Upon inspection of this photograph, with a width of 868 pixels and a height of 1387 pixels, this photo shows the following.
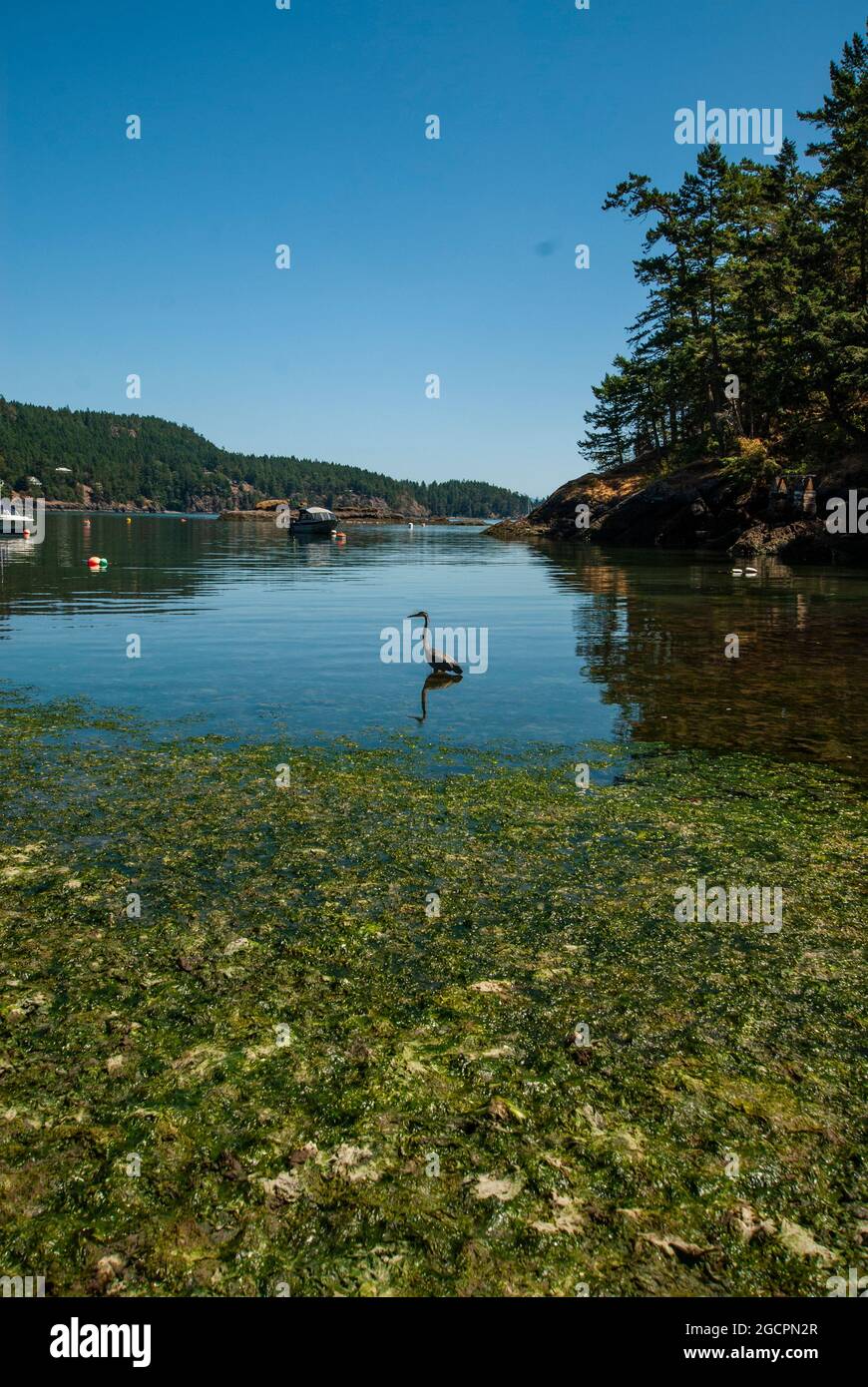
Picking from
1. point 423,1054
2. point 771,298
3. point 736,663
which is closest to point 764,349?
point 771,298

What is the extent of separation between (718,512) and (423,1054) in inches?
2691

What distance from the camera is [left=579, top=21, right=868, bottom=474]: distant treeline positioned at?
4669 centimetres

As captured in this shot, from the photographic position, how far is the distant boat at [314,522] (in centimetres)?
9856

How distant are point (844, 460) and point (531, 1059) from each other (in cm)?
5645

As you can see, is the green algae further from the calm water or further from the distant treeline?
the distant treeline

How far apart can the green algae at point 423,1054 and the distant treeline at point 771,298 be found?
151ft

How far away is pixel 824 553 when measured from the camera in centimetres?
4903

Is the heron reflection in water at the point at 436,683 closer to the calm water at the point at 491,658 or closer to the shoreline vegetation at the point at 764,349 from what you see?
the calm water at the point at 491,658

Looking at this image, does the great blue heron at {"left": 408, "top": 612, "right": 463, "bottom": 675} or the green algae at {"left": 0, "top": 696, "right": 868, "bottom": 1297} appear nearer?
the green algae at {"left": 0, "top": 696, "right": 868, "bottom": 1297}

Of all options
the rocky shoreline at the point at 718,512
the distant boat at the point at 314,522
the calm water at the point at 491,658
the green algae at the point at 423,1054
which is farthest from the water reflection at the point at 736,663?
the distant boat at the point at 314,522

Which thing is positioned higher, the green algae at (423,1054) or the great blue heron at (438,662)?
the great blue heron at (438,662)

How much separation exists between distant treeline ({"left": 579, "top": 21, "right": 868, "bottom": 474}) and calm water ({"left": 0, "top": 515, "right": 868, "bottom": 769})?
1447 centimetres

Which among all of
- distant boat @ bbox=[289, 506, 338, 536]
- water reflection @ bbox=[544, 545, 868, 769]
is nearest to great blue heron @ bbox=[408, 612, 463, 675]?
water reflection @ bbox=[544, 545, 868, 769]

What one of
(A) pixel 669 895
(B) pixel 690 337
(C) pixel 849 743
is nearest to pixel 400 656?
(C) pixel 849 743
